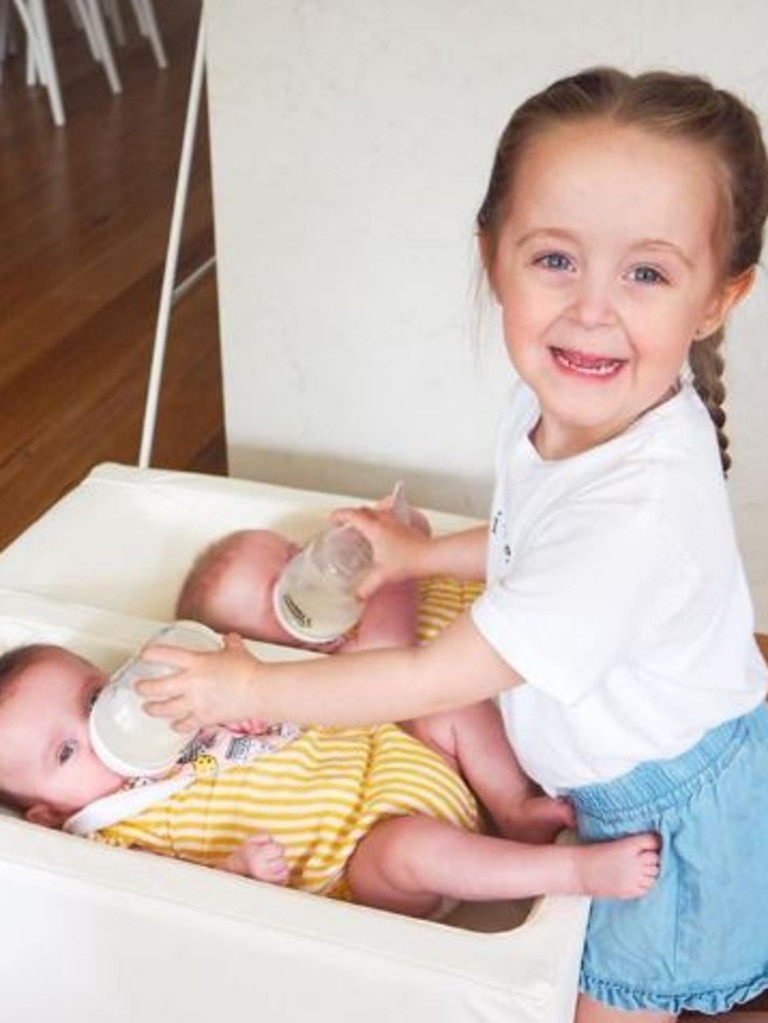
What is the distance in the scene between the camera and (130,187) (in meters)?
3.12

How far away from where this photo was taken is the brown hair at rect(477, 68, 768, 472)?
0.83 meters

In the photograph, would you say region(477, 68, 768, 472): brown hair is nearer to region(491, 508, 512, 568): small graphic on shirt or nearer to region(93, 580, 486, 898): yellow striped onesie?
region(491, 508, 512, 568): small graphic on shirt

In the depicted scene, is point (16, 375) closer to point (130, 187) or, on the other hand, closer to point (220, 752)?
point (130, 187)

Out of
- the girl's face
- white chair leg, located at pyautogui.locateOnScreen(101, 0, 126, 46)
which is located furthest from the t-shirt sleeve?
white chair leg, located at pyautogui.locateOnScreen(101, 0, 126, 46)

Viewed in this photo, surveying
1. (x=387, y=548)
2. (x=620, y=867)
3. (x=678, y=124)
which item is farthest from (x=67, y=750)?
(x=678, y=124)

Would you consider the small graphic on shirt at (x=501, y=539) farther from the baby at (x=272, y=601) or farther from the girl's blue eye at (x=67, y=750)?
the girl's blue eye at (x=67, y=750)

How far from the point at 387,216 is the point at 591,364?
718 mm

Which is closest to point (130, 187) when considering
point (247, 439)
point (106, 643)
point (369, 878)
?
point (247, 439)

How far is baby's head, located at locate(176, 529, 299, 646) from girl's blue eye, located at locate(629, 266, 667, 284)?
62cm

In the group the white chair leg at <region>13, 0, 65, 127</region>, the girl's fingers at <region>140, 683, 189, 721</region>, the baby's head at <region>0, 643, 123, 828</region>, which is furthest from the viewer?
the white chair leg at <region>13, 0, 65, 127</region>

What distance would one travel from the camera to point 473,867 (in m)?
1.00

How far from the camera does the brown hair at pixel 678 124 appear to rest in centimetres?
83

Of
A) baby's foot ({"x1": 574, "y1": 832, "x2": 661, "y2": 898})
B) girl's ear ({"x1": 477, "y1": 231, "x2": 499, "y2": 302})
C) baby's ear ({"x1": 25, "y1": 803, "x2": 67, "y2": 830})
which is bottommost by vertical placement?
baby's ear ({"x1": 25, "y1": 803, "x2": 67, "y2": 830})

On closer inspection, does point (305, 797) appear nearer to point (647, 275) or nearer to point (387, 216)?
point (647, 275)
